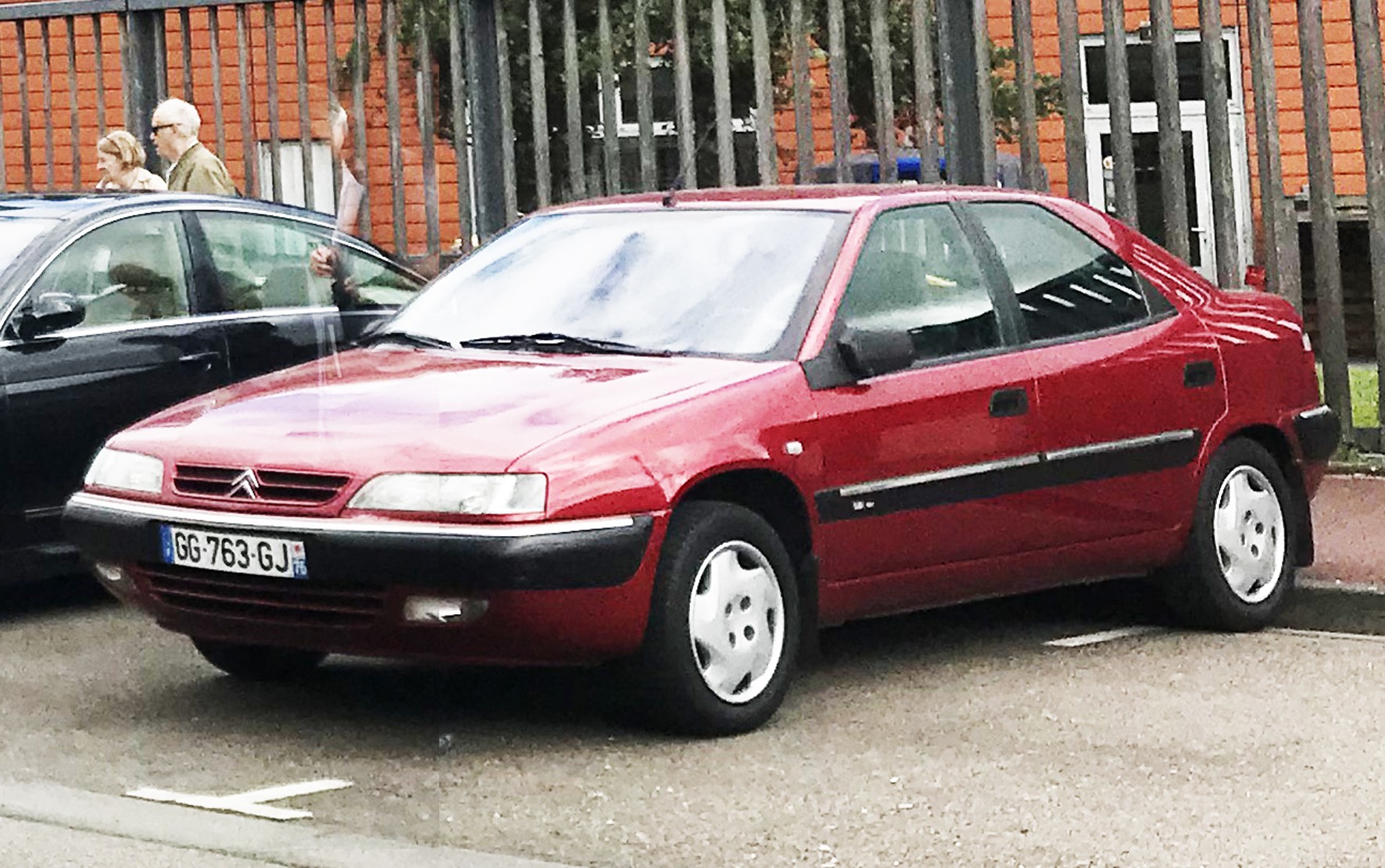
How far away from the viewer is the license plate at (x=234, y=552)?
→ 705 centimetres

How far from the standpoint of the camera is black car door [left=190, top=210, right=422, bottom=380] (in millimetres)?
10492

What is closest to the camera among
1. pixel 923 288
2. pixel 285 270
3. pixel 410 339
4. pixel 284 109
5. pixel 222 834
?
pixel 222 834

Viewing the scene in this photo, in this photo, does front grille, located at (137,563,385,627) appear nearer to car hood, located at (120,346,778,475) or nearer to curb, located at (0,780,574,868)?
car hood, located at (120,346,778,475)

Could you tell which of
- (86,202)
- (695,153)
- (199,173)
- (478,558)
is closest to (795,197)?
(478,558)

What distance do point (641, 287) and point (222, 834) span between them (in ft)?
8.26

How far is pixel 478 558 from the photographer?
680cm

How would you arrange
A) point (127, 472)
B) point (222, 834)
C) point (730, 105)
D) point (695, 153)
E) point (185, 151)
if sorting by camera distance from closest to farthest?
point (222, 834)
point (127, 472)
point (695, 153)
point (730, 105)
point (185, 151)

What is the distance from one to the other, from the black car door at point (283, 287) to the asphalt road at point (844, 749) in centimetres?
157

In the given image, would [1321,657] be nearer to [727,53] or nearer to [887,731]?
[887,731]

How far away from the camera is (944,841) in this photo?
6008 millimetres

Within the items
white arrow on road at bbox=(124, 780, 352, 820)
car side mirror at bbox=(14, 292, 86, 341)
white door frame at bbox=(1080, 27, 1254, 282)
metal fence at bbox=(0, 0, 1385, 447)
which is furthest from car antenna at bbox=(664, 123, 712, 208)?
white arrow on road at bbox=(124, 780, 352, 820)

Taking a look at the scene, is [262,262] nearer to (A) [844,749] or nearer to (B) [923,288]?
(B) [923,288]

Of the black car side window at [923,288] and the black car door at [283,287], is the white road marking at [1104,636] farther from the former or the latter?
the black car door at [283,287]

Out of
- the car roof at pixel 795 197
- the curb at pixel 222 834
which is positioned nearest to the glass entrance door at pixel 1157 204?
the car roof at pixel 795 197
